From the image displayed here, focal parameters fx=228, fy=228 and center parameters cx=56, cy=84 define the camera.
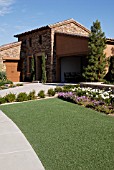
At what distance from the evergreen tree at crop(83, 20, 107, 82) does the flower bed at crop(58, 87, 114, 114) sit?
20.8ft

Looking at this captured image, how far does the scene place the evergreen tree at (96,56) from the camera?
17422mm

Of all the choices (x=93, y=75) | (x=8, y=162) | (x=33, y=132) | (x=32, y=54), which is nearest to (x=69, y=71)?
(x=32, y=54)

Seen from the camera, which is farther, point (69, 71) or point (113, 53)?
point (69, 71)

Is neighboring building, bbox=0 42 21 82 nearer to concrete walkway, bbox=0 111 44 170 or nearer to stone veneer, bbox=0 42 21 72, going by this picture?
stone veneer, bbox=0 42 21 72

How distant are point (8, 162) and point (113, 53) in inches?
641

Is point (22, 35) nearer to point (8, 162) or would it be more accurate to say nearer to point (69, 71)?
point (69, 71)

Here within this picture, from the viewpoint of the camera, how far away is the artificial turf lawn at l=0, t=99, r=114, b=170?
4049 millimetres

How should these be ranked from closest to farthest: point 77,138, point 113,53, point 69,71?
point 77,138, point 113,53, point 69,71

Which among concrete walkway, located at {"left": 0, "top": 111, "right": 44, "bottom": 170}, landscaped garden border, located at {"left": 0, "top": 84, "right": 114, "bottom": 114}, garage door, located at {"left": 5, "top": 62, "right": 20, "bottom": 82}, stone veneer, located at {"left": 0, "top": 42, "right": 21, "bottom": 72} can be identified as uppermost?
stone veneer, located at {"left": 0, "top": 42, "right": 21, "bottom": 72}

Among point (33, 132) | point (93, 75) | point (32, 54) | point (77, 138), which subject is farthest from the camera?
point (32, 54)

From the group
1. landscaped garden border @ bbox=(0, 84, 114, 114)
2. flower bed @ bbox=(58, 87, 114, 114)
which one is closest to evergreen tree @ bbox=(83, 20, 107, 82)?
landscaped garden border @ bbox=(0, 84, 114, 114)

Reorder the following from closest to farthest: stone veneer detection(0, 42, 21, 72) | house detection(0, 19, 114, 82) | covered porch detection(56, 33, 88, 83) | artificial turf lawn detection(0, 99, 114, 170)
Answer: artificial turf lawn detection(0, 99, 114, 170) < covered porch detection(56, 33, 88, 83) < house detection(0, 19, 114, 82) < stone veneer detection(0, 42, 21, 72)

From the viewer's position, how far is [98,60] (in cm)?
1784

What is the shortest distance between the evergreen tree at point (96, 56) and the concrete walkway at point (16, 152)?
12039 millimetres
